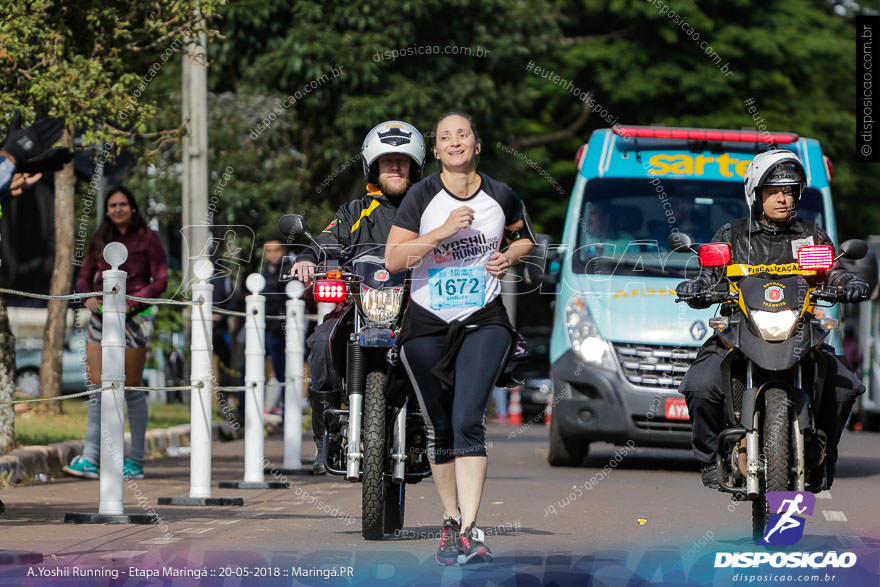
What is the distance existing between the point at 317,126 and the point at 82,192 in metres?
3.62

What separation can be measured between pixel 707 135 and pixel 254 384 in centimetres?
444

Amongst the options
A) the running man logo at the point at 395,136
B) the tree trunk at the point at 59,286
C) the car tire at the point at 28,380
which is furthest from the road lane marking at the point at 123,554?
the car tire at the point at 28,380

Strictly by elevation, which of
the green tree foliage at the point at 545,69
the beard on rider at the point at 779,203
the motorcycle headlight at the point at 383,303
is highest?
the green tree foliage at the point at 545,69

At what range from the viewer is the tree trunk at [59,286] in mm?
17672

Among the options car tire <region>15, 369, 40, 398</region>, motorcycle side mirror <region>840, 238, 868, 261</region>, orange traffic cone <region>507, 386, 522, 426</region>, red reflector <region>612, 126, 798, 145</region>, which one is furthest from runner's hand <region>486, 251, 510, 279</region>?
car tire <region>15, 369, 40, 398</region>

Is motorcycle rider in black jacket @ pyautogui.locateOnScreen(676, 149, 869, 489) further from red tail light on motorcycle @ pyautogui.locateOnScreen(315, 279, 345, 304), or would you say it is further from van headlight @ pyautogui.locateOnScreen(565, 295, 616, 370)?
van headlight @ pyautogui.locateOnScreen(565, 295, 616, 370)

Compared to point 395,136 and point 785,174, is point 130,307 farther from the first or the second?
point 785,174

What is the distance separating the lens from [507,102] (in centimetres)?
2650

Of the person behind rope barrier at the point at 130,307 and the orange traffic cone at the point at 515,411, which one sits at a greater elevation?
the person behind rope barrier at the point at 130,307

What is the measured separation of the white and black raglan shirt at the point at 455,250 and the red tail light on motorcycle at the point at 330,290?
0.76 metres

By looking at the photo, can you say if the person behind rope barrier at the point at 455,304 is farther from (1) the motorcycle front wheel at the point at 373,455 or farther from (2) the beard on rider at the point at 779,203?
(2) the beard on rider at the point at 779,203

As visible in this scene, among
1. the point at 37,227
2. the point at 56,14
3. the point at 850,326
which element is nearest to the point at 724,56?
the point at 850,326

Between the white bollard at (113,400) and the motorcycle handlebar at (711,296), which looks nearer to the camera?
the motorcycle handlebar at (711,296)

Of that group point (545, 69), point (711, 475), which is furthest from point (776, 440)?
point (545, 69)
